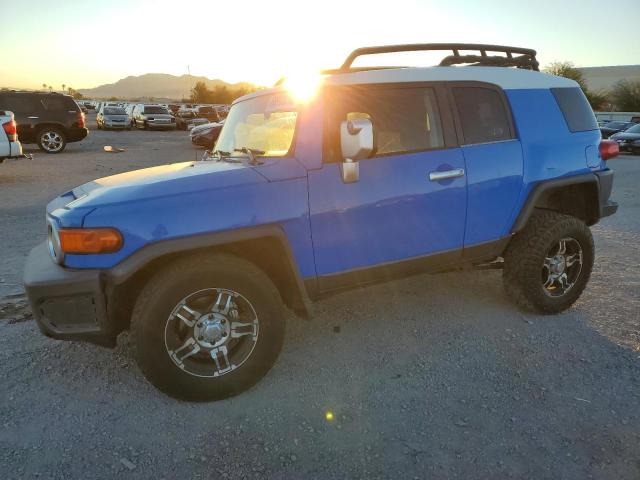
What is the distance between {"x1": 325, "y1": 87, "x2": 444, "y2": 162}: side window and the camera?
2.90 meters

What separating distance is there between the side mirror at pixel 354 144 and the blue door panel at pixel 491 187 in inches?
37.3

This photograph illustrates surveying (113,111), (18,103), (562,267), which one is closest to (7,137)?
(18,103)

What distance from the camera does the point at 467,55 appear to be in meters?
3.72

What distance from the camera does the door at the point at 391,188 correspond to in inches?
108

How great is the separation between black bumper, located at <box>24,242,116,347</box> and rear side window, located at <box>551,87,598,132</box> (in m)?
3.68

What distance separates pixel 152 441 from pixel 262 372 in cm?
71

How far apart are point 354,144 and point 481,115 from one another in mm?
1363

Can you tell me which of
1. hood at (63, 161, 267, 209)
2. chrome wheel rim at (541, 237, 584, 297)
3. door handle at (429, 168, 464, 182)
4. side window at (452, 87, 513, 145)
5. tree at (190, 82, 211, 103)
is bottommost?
chrome wheel rim at (541, 237, 584, 297)

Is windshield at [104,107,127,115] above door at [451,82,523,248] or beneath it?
above

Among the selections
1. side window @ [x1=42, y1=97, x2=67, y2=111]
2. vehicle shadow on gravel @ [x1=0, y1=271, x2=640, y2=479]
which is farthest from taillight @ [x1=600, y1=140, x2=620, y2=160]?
side window @ [x1=42, y1=97, x2=67, y2=111]

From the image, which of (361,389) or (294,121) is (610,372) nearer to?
(361,389)

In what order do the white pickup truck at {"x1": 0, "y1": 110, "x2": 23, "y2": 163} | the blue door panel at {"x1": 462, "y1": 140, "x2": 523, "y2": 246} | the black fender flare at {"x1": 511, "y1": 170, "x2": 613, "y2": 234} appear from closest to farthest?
the blue door panel at {"x1": 462, "y1": 140, "x2": 523, "y2": 246} → the black fender flare at {"x1": 511, "y1": 170, "x2": 613, "y2": 234} → the white pickup truck at {"x1": 0, "y1": 110, "x2": 23, "y2": 163}

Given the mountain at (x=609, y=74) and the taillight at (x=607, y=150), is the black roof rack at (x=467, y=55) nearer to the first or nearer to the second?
the taillight at (x=607, y=150)

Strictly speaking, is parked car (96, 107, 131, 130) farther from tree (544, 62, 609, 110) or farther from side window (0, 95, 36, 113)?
tree (544, 62, 609, 110)
